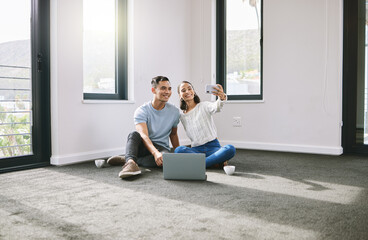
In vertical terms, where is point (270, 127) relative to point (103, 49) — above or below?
below

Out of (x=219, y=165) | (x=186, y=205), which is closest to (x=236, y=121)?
(x=219, y=165)

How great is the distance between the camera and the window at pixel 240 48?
3996 mm

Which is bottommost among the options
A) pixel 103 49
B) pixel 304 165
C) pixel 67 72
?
pixel 304 165

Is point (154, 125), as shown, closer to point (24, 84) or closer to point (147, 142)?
point (147, 142)

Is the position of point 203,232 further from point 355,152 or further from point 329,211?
point 355,152

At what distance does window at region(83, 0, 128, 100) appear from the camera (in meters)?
3.25

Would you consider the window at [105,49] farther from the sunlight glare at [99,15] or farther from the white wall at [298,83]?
the white wall at [298,83]

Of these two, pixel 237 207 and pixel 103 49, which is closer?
pixel 237 207

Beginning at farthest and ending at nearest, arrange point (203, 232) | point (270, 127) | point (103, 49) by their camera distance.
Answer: point (270, 127)
point (103, 49)
point (203, 232)

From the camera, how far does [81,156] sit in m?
3.03

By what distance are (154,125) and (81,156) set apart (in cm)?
75

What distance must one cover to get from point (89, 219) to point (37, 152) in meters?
1.53

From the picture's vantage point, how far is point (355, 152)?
344cm

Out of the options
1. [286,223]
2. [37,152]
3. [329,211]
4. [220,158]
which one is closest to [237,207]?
[286,223]
